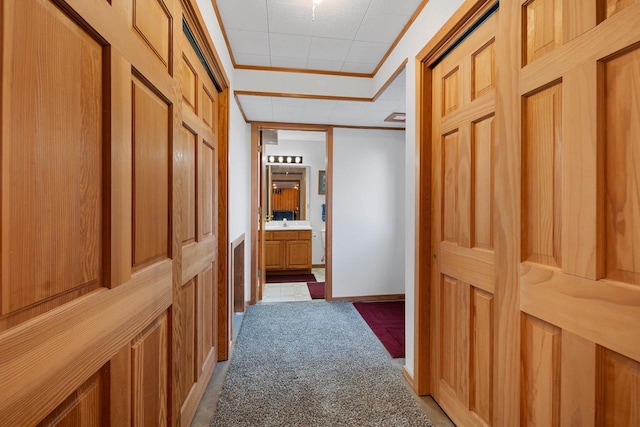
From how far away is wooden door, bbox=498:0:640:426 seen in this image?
76 cm

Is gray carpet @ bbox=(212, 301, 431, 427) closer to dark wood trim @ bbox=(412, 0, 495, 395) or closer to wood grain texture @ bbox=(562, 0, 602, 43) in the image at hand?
dark wood trim @ bbox=(412, 0, 495, 395)

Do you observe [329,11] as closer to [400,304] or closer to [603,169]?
[603,169]

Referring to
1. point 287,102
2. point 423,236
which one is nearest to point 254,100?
point 287,102

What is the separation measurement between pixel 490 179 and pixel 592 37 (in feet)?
1.98

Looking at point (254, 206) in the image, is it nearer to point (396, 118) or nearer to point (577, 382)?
point (396, 118)

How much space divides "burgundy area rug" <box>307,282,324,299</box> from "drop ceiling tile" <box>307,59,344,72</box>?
267 cm

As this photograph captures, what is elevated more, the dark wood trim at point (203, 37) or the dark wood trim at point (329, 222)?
the dark wood trim at point (203, 37)

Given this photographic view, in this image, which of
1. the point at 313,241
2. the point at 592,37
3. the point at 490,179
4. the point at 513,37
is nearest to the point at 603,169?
the point at 592,37

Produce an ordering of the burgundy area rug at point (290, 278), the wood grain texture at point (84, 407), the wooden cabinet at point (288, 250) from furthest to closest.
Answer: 1. the wooden cabinet at point (288, 250)
2. the burgundy area rug at point (290, 278)
3. the wood grain texture at point (84, 407)

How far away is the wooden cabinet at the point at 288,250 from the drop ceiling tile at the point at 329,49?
→ 3.05m

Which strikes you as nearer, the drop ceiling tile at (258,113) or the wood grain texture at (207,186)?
the wood grain texture at (207,186)

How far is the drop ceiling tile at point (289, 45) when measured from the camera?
2.18 metres

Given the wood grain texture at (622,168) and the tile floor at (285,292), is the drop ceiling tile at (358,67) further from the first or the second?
the tile floor at (285,292)

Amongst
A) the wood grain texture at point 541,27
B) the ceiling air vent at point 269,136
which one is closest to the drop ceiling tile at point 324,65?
the ceiling air vent at point 269,136
